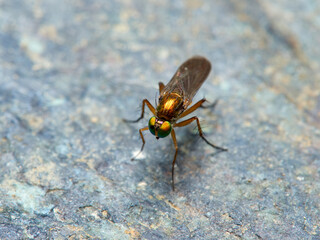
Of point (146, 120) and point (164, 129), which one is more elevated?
point (164, 129)

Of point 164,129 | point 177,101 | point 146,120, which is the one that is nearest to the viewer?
point 164,129

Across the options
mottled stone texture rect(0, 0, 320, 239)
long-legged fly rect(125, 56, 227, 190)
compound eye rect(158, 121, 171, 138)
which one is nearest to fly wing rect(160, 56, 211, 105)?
long-legged fly rect(125, 56, 227, 190)

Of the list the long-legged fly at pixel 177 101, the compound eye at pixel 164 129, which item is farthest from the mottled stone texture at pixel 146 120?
Answer: the compound eye at pixel 164 129

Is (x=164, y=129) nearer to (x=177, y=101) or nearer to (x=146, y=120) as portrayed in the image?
(x=177, y=101)

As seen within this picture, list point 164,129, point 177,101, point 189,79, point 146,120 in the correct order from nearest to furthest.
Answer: point 164,129 < point 177,101 < point 189,79 < point 146,120

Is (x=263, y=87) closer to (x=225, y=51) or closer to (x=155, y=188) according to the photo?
(x=225, y=51)

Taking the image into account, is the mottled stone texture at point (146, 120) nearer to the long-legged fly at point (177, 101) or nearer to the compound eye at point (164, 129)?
the long-legged fly at point (177, 101)

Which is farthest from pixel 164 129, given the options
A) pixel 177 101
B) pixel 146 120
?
pixel 146 120
